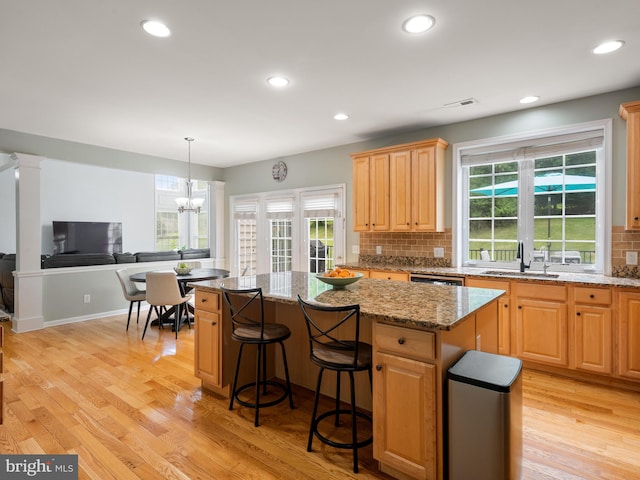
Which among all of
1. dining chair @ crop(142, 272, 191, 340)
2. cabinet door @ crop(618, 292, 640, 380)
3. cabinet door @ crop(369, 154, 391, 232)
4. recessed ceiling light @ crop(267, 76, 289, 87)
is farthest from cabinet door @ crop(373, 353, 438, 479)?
dining chair @ crop(142, 272, 191, 340)

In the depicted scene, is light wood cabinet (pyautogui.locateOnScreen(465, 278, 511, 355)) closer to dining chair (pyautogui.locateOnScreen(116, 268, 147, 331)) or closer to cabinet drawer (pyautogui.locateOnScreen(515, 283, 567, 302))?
cabinet drawer (pyautogui.locateOnScreen(515, 283, 567, 302))

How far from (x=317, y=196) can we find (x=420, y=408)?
13.7 ft

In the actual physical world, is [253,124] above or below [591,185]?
above

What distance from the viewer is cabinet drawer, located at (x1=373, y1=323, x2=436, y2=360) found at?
175cm

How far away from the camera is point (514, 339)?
3467 mm

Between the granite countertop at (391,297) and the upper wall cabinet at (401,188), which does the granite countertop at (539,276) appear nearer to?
the upper wall cabinet at (401,188)

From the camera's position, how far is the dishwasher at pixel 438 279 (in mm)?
3766

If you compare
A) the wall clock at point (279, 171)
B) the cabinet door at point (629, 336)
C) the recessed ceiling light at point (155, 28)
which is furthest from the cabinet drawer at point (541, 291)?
the wall clock at point (279, 171)

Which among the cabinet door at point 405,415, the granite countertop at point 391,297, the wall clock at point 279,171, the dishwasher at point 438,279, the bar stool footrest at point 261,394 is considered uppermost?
the wall clock at point 279,171

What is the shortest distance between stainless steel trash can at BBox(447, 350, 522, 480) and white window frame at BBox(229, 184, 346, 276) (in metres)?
3.71

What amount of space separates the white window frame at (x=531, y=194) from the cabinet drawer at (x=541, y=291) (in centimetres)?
65

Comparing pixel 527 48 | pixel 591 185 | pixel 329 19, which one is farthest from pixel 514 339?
pixel 329 19

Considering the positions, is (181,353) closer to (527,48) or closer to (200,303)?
(200,303)

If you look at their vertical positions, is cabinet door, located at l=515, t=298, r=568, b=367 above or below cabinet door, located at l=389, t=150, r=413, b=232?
below
